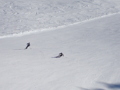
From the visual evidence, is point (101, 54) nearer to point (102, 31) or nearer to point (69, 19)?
point (102, 31)

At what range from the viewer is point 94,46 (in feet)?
25.3

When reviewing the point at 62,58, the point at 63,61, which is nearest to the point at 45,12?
the point at 62,58

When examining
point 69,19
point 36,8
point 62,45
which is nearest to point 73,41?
point 62,45

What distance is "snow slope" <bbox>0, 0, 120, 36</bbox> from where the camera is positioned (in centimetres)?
1135

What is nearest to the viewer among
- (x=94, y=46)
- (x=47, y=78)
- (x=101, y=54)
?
(x=47, y=78)

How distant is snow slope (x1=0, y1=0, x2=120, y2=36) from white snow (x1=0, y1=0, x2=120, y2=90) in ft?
0.34

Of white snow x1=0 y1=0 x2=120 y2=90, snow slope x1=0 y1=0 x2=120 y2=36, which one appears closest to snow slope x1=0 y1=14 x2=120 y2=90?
white snow x1=0 y1=0 x2=120 y2=90

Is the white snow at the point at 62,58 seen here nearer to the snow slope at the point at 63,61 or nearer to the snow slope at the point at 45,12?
the snow slope at the point at 63,61

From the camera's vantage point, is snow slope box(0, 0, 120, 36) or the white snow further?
snow slope box(0, 0, 120, 36)

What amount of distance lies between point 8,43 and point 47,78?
12.5 feet

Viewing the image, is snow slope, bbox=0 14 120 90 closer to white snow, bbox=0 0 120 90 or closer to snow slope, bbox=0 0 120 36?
white snow, bbox=0 0 120 90

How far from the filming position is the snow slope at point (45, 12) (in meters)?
11.3

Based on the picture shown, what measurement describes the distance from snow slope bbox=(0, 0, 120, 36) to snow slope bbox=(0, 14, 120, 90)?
1.79 metres

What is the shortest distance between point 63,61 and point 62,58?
25cm
